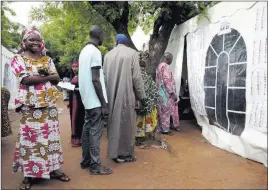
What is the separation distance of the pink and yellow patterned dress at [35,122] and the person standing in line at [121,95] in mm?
922

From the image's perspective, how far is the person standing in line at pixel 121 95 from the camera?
3.85 meters

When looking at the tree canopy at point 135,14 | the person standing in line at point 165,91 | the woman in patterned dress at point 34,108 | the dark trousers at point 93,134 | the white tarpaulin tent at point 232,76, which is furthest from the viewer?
the tree canopy at point 135,14

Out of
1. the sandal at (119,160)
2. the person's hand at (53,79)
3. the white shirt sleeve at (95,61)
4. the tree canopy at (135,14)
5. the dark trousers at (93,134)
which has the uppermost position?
the tree canopy at (135,14)

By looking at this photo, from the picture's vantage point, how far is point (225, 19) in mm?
4379

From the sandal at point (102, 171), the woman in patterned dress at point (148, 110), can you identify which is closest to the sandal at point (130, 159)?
the sandal at point (102, 171)

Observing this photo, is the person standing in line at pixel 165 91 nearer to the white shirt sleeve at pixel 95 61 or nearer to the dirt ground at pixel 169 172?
the dirt ground at pixel 169 172

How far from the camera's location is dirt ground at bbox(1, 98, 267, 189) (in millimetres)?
3182

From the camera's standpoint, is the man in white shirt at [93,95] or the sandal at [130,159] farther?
the sandal at [130,159]

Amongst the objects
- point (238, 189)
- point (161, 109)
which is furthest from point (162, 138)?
point (238, 189)

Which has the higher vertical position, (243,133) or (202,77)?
(202,77)

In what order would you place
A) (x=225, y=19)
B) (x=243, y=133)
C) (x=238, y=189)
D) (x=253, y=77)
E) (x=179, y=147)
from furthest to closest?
(x=179, y=147) → (x=225, y=19) → (x=243, y=133) → (x=253, y=77) → (x=238, y=189)

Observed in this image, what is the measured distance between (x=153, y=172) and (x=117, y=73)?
4.56ft

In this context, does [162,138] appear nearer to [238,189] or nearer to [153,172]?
[153,172]

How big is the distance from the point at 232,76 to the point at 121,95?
1.71 m
